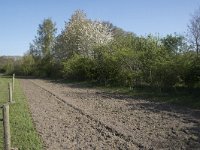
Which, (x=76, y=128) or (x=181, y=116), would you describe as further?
(x=181, y=116)

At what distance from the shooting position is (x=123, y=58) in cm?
3173

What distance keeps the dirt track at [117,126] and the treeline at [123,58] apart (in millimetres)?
7404

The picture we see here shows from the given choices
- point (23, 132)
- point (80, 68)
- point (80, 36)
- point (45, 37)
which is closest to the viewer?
point (23, 132)

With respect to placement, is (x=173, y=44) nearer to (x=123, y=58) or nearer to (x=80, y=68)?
(x=123, y=58)

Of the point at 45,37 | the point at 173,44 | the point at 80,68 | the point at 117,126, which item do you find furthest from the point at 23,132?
the point at 45,37

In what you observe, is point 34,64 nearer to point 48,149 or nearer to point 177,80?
point 177,80

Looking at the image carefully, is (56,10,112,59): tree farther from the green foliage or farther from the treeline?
the green foliage

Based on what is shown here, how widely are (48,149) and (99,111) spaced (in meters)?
6.97

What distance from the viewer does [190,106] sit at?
18.1 meters

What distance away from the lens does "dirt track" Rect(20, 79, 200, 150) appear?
1028cm

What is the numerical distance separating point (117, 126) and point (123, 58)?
19.2 meters

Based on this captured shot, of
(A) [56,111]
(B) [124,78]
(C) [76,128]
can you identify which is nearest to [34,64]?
(B) [124,78]

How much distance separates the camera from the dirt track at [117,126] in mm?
10281

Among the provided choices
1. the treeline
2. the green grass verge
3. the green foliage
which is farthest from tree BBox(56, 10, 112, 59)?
the green grass verge
